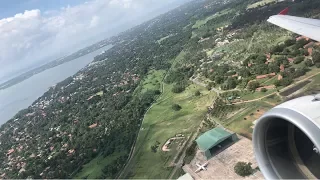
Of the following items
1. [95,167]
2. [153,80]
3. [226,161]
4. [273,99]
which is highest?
[153,80]

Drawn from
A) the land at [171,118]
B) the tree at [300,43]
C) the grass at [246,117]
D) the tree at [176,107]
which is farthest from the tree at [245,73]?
the tree at [176,107]

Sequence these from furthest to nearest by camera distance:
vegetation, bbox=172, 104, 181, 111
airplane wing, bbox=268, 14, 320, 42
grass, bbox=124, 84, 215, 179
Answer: vegetation, bbox=172, 104, 181, 111 → grass, bbox=124, 84, 215, 179 → airplane wing, bbox=268, 14, 320, 42

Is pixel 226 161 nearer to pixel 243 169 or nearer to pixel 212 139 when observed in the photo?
pixel 212 139

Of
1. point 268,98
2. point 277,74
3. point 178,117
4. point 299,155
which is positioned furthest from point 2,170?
point 299,155

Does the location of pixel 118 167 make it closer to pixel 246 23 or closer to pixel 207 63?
pixel 207 63

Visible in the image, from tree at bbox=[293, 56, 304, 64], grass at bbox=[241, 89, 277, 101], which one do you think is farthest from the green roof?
tree at bbox=[293, 56, 304, 64]

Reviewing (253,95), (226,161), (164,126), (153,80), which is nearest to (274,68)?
(253,95)

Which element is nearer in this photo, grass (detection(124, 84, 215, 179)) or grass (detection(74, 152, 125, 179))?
grass (detection(124, 84, 215, 179))

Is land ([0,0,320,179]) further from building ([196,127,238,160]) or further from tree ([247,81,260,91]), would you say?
building ([196,127,238,160])
